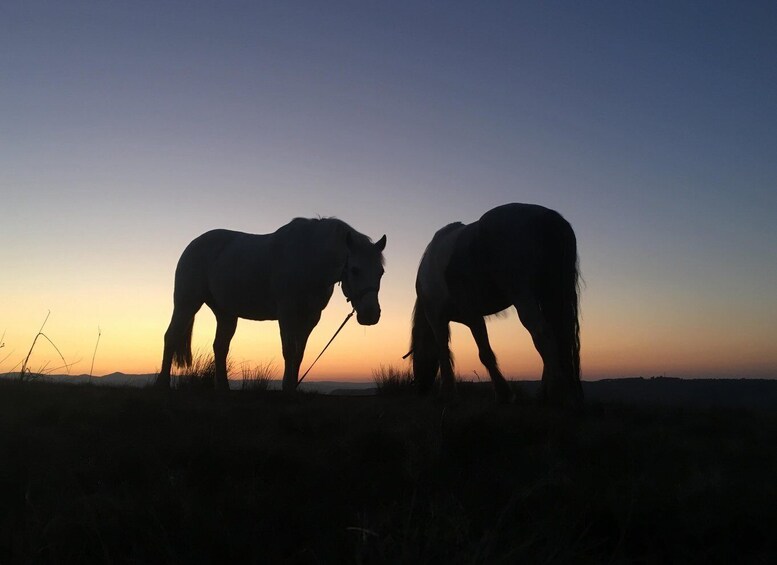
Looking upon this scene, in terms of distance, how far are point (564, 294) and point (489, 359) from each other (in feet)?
5.31

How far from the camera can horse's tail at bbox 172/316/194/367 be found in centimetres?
901

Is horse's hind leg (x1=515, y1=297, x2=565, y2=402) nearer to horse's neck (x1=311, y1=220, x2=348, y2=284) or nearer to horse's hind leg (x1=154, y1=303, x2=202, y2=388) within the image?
horse's neck (x1=311, y1=220, x2=348, y2=284)

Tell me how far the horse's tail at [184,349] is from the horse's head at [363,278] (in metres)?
3.24

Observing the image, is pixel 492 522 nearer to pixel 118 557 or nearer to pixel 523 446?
pixel 523 446

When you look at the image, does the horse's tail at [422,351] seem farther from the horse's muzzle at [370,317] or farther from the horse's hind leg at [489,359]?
the horse's muzzle at [370,317]

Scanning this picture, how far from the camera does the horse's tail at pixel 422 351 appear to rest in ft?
26.5

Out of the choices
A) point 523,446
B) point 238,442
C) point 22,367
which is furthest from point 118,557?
point 22,367

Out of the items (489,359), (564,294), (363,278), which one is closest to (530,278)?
(564,294)

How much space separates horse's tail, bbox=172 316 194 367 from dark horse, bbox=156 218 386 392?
15 mm

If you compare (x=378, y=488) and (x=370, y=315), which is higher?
(x=370, y=315)

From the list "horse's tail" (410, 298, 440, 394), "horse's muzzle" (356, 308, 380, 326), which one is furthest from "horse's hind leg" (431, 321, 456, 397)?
"horse's muzzle" (356, 308, 380, 326)

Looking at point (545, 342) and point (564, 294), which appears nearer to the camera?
point (545, 342)

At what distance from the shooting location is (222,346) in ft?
29.5

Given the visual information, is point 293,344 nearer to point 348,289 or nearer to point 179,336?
point 348,289
